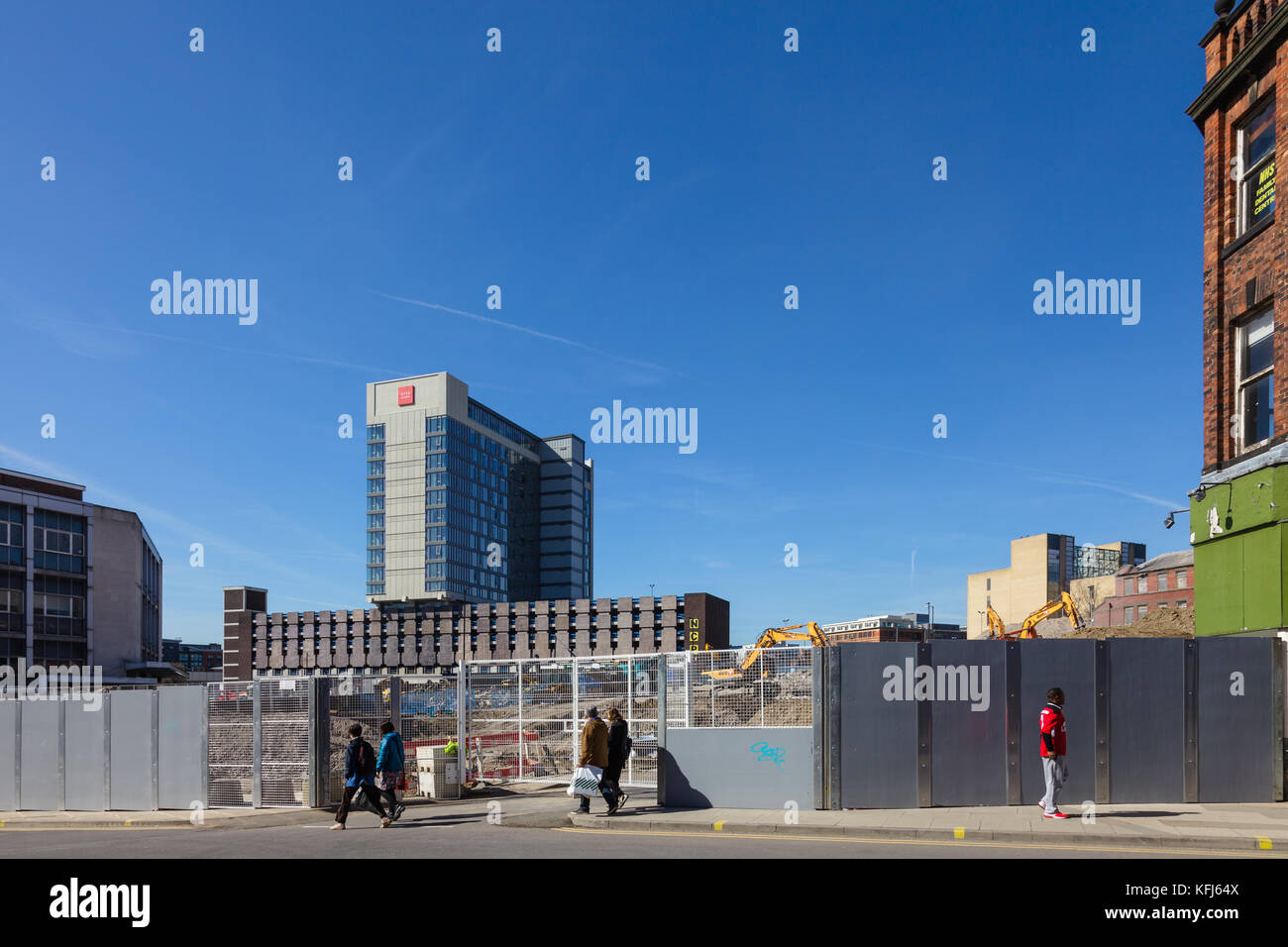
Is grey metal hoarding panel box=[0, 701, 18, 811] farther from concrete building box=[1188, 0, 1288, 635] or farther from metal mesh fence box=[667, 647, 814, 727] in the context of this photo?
concrete building box=[1188, 0, 1288, 635]

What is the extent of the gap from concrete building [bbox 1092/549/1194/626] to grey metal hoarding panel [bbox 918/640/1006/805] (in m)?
87.1

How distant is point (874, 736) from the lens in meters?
15.1

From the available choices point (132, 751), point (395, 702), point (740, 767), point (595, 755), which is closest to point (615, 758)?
point (595, 755)

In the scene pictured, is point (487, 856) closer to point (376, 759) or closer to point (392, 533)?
point (376, 759)

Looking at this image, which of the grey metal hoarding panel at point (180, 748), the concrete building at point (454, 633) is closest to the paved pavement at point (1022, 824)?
the grey metal hoarding panel at point (180, 748)

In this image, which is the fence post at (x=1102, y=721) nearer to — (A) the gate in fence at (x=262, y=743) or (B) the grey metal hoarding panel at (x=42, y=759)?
(A) the gate in fence at (x=262, y=743)

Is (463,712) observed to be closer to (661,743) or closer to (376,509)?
(661,743)

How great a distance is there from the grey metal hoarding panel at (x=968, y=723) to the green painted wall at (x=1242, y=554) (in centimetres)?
550

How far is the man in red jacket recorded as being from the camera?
13.6m

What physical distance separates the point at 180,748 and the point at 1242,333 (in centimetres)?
2215

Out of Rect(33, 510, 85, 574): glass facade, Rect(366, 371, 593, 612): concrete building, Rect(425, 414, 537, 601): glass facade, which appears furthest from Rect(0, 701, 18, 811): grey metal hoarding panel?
Rect(425, 414, 537, 601): glass facade
